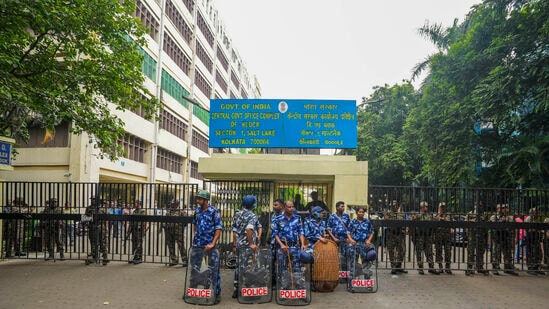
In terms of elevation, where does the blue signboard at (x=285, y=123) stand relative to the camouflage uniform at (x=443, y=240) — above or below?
above

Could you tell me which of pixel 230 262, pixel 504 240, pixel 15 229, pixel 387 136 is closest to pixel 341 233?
pixel 230 262

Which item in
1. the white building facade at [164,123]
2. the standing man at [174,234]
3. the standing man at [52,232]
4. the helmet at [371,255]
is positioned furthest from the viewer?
the white building facade at [164,123]

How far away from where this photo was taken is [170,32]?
37.3m

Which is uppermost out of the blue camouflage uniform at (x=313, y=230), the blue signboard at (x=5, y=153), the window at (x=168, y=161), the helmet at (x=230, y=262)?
the window at (x=168, y=161)

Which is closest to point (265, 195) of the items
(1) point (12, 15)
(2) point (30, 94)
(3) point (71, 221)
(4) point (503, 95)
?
(3) point (71, 221)

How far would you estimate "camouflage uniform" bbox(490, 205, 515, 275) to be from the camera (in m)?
12.8

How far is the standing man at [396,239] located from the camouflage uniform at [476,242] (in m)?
1.66

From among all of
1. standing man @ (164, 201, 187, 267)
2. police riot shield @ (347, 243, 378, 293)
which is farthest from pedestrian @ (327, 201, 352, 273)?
→ standing man @ (164, 201, 187, 267)

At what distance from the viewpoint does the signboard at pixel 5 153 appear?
38.7 feet

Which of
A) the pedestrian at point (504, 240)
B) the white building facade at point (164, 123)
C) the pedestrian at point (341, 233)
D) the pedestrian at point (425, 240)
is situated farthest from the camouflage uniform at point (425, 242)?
the white building facade at point (164, 123)

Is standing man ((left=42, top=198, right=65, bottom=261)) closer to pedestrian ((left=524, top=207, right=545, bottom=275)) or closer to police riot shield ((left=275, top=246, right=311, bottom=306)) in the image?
police riot shield ((left=275, top=246, right=311, bottom=306))

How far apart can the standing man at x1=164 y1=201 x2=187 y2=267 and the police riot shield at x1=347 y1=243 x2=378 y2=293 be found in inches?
174

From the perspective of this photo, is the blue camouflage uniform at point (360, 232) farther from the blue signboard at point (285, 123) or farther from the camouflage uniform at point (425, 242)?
the blue signboard at point (285, 123)

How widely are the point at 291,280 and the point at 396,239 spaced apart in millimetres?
4438
